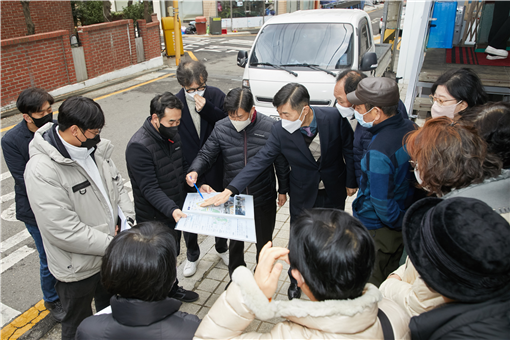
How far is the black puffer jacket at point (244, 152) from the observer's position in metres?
3.24

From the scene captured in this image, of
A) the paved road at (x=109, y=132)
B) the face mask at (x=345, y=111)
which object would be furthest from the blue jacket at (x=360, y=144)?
the paved road at (x=109, y=132)

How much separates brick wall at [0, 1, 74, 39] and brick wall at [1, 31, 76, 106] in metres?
2.06

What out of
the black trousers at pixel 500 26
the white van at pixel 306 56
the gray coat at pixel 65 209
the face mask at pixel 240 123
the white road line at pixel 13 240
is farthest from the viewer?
the white van at pixel 306 56

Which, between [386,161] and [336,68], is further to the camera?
[336,68]

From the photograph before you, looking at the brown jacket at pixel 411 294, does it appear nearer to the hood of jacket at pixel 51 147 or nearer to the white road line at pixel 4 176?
the hood of jacket at pixel 51 147

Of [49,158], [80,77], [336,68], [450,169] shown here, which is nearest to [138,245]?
[49,158]

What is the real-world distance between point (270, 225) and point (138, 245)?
2039 mm

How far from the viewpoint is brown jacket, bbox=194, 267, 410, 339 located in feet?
4.09

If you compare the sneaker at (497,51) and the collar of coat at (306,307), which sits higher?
the sneaker at (497,51)

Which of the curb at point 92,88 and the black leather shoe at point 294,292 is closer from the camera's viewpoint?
the black leather shoe at point 294,292

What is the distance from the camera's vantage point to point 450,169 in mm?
1943

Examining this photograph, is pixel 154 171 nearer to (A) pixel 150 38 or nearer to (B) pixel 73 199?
(B) pixel 73 199

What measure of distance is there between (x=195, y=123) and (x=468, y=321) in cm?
304

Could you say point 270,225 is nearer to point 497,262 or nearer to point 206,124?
point 206,124
